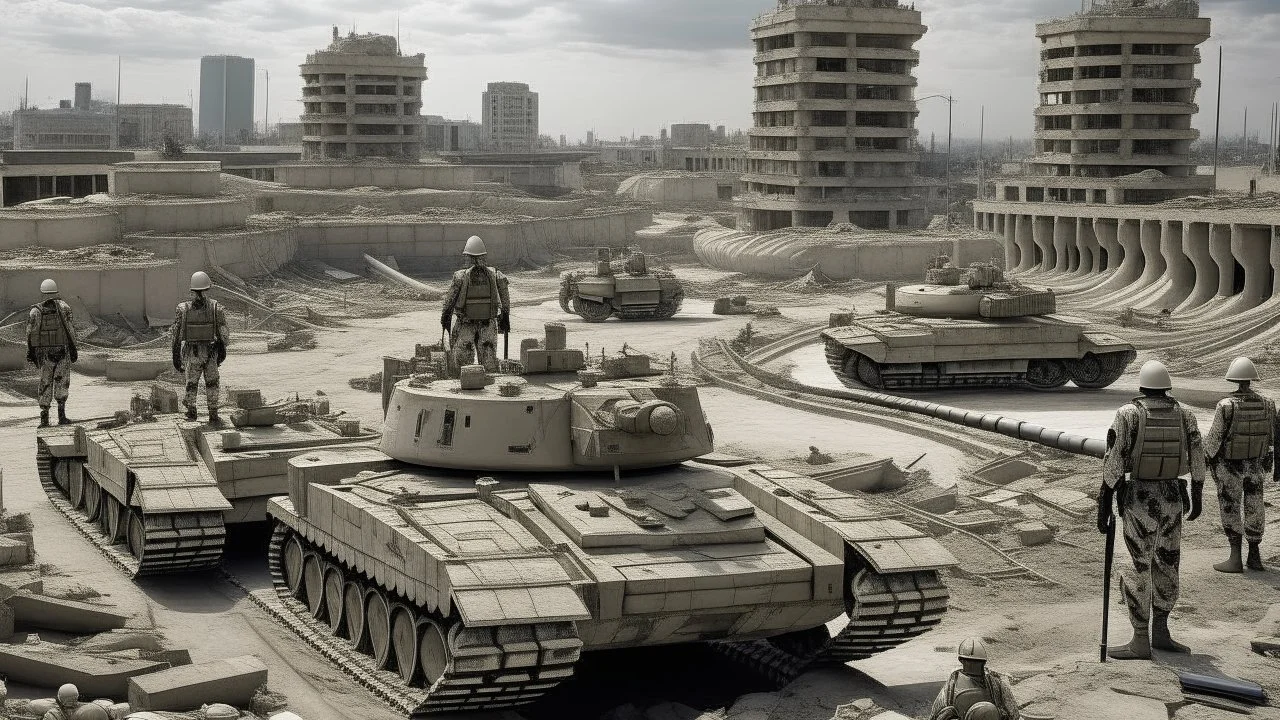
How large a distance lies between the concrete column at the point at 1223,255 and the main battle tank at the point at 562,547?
33.0 m

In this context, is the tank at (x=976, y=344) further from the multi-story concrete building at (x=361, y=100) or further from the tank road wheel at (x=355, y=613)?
the multi-story concrete building at (x=361, y=100)

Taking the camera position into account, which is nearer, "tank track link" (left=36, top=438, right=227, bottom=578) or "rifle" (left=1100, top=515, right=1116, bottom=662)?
"rifle" (left=1100, top=515, right=1116, bottom=662)

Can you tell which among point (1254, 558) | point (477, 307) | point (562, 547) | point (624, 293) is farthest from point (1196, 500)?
point (624, 293)

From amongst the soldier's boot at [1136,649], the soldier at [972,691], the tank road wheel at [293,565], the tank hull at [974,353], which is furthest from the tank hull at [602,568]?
the tank hull at [974,353]

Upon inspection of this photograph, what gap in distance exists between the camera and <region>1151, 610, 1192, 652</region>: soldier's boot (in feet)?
51.2

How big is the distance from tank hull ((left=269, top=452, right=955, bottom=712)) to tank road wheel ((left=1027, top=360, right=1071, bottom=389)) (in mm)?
18428

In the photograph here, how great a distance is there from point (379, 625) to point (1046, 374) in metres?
21.7

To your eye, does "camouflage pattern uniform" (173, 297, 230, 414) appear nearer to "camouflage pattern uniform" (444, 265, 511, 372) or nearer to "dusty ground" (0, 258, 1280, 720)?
"dusty ground" (0, 258, 1280, 720)

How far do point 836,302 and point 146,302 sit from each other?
23160mm

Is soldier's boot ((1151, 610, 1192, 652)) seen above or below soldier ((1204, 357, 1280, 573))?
below

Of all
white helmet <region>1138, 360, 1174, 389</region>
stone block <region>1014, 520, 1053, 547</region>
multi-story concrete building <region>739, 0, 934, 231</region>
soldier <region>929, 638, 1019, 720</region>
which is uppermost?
multi-story concrete building <region>739, 0, 934, 231</region>

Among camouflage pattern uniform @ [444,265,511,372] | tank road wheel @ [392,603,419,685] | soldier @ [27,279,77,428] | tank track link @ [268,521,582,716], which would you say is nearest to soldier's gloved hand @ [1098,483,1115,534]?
tank track link @ [268,521,582,716]

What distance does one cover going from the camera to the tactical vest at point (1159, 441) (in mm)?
15172

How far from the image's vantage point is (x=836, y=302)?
5697 cm
